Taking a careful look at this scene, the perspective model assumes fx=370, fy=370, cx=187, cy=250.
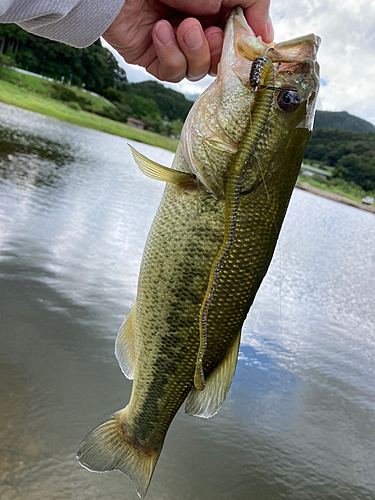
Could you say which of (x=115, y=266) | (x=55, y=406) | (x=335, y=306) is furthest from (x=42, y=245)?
(x=335, y=306)

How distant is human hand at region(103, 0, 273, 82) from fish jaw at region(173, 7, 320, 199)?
21 cm

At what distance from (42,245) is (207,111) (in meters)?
4.39

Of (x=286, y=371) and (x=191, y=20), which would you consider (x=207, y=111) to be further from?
(x=286, y=371)

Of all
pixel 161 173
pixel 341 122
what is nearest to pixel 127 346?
pixel 161 173

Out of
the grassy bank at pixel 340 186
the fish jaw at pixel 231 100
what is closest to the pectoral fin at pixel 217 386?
the fish jaw at pixel 231 100

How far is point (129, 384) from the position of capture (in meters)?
3.36

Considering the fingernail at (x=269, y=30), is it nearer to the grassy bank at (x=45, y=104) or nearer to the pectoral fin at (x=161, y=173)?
the pectoral fin at (x=161, y=173)

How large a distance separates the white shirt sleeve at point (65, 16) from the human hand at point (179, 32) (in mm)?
241

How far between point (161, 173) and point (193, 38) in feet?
2.35

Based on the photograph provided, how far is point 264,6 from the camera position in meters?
1.65

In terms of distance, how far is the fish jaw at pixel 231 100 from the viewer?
54.7 inches

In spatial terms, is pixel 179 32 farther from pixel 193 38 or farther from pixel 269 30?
pixel 269 30

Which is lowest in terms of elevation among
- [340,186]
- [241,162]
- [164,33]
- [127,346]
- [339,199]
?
[127,346]

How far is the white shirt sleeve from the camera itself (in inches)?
59.1
